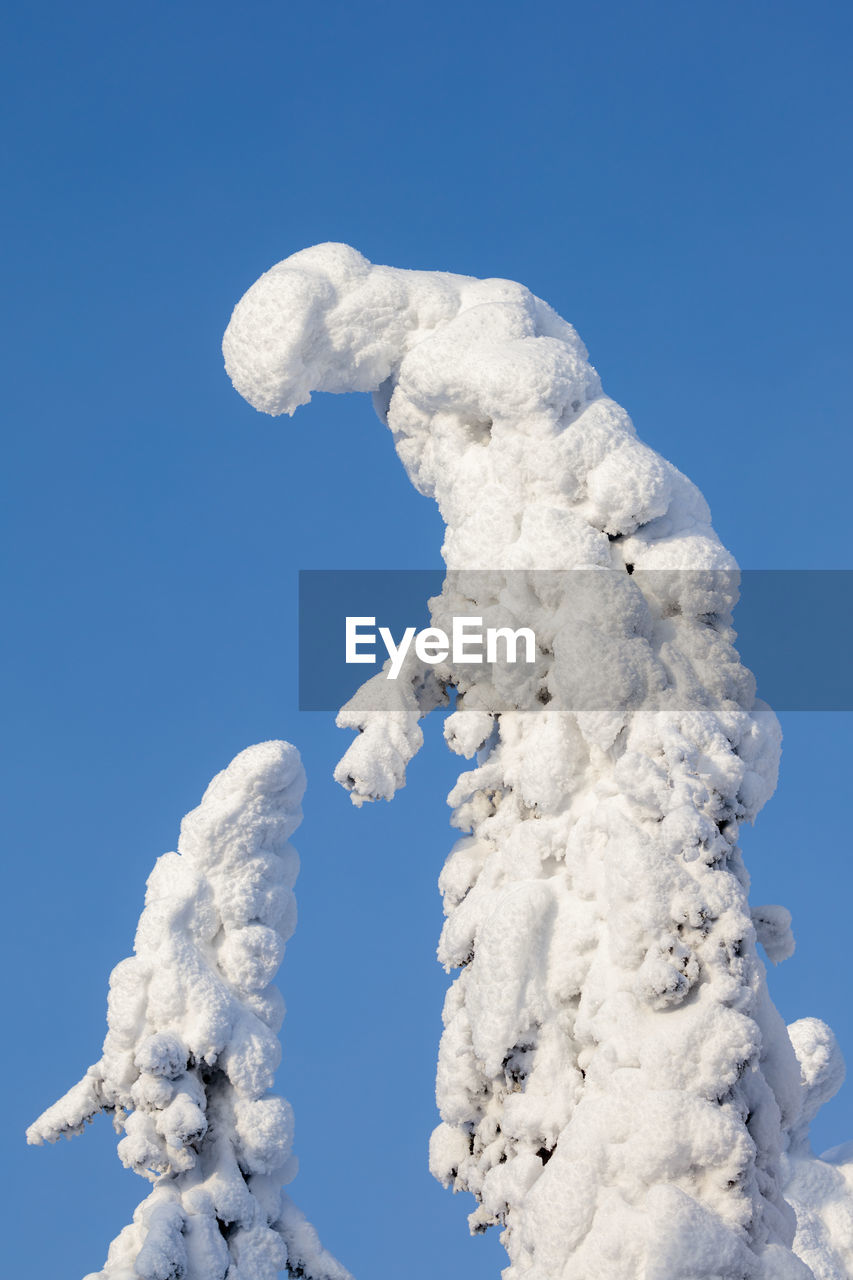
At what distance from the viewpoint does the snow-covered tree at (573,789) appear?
12.5ft

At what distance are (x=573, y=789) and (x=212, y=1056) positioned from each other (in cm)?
155

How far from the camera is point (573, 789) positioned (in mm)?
4387

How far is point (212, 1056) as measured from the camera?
193 inches

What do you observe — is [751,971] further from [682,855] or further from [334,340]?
[334,340]

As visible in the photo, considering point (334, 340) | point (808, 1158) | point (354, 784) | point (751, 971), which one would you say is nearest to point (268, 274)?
point (334, 340)

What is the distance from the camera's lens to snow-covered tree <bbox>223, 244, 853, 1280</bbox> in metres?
3.82

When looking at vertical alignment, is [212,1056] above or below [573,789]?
below

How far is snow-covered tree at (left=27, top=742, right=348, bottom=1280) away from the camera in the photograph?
4.77 metres

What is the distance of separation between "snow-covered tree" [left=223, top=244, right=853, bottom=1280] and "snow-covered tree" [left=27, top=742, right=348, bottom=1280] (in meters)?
0.73

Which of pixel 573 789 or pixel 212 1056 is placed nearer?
pixel 573 789

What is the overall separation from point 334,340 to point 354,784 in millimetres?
1556

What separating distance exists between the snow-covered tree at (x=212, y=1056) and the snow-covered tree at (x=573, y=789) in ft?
2.39

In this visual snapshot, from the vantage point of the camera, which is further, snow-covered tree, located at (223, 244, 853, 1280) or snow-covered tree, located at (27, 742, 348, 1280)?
snow-covered tree, located at (27, 742, 348, 1280)

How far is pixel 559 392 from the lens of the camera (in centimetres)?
470
